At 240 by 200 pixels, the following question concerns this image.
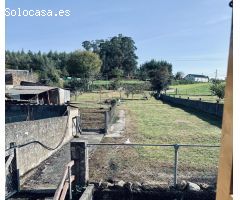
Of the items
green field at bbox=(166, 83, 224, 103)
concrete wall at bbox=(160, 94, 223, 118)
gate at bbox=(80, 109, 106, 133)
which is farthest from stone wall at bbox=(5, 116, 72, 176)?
green field at bbox=(166, 83, 224, 103)

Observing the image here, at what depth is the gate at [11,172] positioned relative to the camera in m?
6.43

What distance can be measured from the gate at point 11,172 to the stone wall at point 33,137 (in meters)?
0.20

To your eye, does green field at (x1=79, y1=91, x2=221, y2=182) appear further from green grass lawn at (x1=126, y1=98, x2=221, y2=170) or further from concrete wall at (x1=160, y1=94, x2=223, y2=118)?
concrete wall at (x1=160, y1=94, x2=223, y2=118)

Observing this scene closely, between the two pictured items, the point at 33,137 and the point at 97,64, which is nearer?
the point at 33,137

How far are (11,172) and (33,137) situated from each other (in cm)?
226

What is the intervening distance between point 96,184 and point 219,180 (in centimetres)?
514

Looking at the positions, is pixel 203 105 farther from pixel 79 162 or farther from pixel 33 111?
pixel 79 162

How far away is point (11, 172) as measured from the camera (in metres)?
6.64

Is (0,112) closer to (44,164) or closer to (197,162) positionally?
(197,162)

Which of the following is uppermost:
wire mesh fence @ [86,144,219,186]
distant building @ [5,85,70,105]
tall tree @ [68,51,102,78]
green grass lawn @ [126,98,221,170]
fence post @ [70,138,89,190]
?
tall tree @ [68,51,102,78]

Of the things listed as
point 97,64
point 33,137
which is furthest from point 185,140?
point 97,64

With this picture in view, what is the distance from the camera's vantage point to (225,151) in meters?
1.10

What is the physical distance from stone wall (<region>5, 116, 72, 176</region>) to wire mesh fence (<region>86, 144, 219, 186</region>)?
1.70 meters

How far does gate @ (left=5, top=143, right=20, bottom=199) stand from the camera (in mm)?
6426
